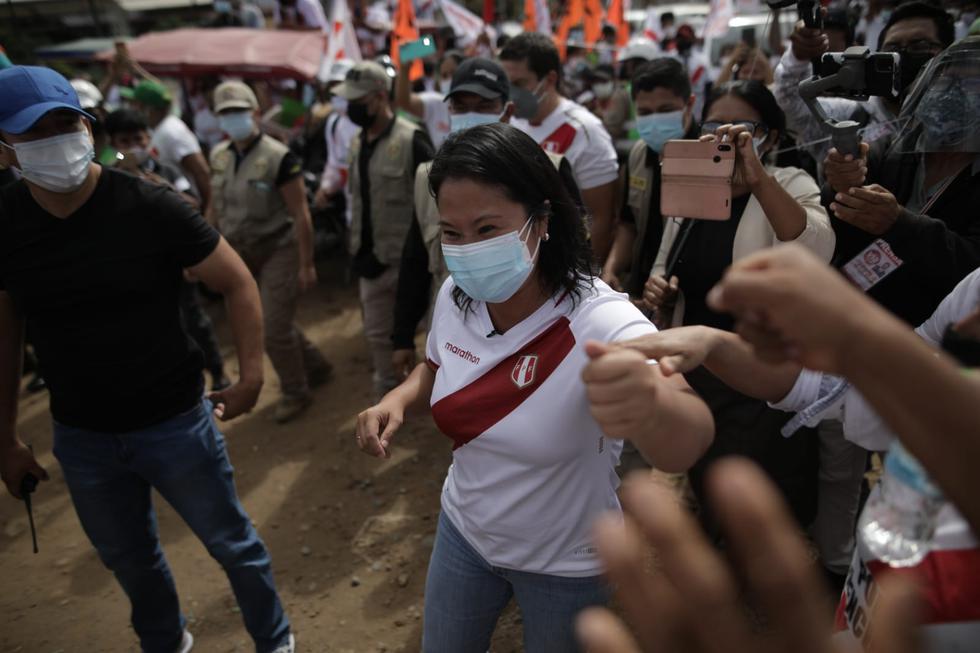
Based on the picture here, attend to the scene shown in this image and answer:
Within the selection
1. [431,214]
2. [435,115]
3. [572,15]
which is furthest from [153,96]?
[572,15]

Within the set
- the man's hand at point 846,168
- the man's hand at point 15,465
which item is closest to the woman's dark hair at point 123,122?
the man's hand at point 15,465

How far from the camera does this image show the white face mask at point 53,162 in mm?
2127

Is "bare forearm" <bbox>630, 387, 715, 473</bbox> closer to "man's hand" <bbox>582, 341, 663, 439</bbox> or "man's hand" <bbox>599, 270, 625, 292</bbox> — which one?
"man's hand" <bbox>582, 341, 663, 439</bbox>

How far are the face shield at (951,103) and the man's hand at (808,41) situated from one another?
0.68m

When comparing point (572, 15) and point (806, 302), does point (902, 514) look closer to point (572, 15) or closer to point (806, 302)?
point (806, 302)

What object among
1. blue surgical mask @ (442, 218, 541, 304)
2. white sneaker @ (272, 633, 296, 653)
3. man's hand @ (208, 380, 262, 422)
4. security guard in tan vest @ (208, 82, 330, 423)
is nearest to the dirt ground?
white sneaker @ (272, 633, 296, 653)

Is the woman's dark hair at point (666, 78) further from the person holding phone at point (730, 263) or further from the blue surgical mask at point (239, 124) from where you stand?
the blue surgical mask at point (239, 124)

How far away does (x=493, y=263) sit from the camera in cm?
167

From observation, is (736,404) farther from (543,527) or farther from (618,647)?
(618,647)

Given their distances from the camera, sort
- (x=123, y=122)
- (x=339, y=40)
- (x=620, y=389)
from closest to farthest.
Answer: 1. (x=620, y=389)
2. (x=123, y=122)
3. (x=339, y=40)

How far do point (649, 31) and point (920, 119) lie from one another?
8380 mm

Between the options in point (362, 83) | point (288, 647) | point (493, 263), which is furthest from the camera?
point (362, 83)

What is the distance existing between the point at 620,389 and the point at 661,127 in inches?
96.0

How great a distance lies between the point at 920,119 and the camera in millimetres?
2217
